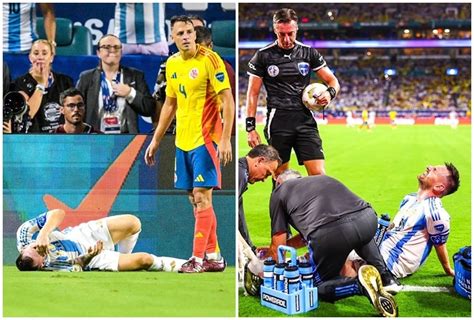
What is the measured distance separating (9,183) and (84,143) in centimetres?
46

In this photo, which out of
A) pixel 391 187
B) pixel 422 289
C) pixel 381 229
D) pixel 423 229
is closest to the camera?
pixel 422 289

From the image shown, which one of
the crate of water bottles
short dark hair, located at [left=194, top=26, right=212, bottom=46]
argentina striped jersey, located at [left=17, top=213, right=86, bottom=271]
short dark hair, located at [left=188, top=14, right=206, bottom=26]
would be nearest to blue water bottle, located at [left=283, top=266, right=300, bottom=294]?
the crate of water bottles

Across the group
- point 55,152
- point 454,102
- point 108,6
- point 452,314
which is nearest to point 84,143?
point 55,152

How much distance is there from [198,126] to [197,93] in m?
0.18

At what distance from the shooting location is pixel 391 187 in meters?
8.00

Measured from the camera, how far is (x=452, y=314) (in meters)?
3.69

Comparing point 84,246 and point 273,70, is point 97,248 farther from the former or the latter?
point 273,70

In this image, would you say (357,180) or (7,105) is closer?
(7,105)

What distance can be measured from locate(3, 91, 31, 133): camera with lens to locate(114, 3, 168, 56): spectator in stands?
2.08 ft

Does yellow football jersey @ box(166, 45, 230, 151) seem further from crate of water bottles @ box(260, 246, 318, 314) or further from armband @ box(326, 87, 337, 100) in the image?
crate of water bottles @ box(260, 246, 318, 314)

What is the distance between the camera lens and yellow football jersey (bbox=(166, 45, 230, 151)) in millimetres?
3627

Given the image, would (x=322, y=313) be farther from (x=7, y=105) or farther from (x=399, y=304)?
(x=7, y=105)

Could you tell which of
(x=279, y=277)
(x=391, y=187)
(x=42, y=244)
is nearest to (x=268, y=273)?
(x=279, y=277)

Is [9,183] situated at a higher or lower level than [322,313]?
higher
